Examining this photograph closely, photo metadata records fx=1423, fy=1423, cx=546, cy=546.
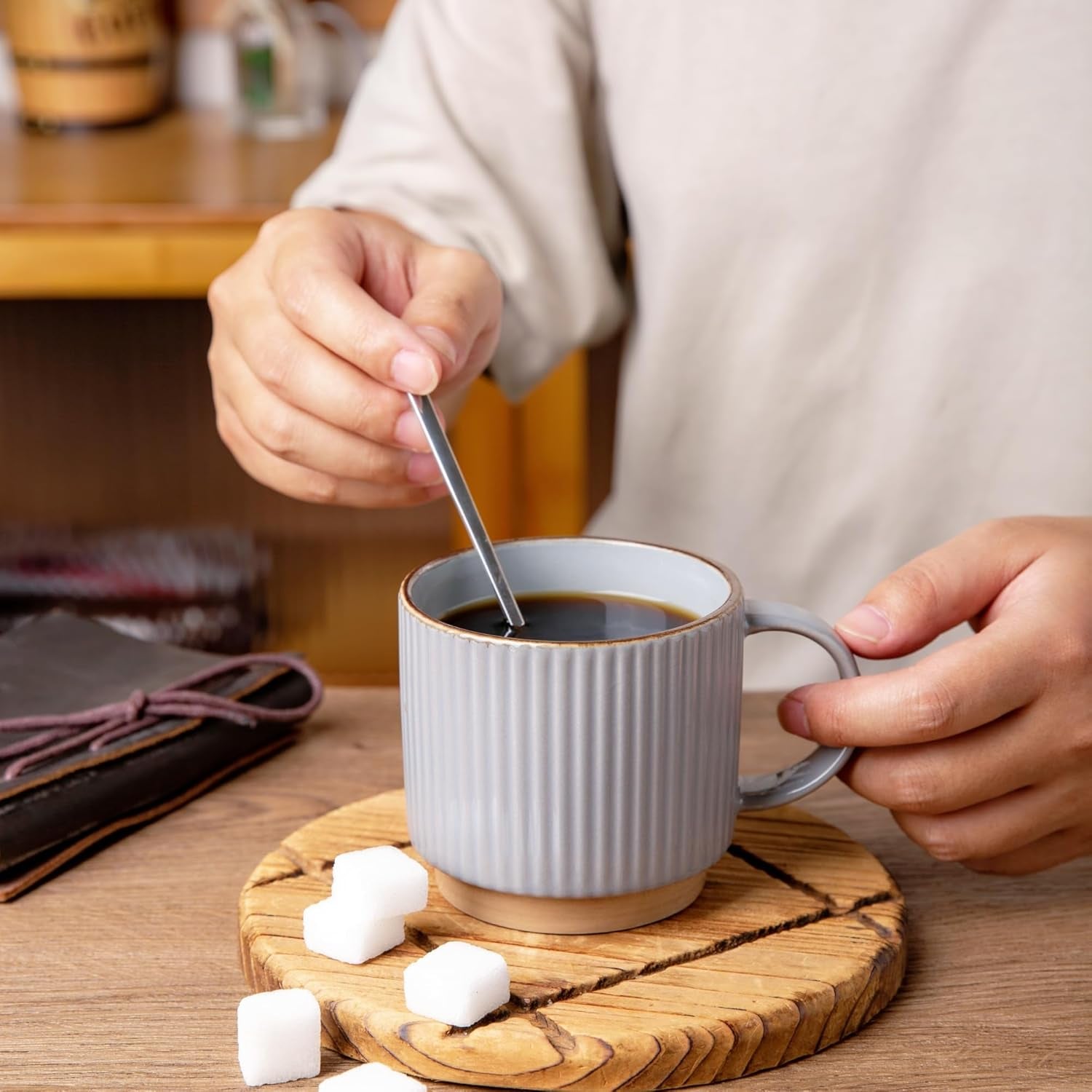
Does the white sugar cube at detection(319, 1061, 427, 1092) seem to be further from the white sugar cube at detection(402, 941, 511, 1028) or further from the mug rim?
the mug rim

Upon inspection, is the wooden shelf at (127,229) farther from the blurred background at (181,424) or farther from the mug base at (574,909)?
the mug base at (574,909)

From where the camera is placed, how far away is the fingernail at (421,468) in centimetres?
82

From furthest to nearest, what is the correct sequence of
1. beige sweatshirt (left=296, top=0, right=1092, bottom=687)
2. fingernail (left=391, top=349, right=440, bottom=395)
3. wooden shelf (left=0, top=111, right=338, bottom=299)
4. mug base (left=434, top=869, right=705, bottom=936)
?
1. wooden shelf (left=0, top=111, right=338, bottom=299)
2. beige sweatshirt (left=296, top=0, right=1092, bottom=687)
3. fingernail (left=391, top=349, right=440, bottom=395)
4. mug base (left=434, top=869, right=705, bottom=936)

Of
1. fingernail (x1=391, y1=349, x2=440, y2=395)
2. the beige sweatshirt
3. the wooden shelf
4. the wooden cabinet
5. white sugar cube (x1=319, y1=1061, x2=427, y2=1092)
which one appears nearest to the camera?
white sugar cube (x1=319, y1=1061, x2=427, y2=1092)

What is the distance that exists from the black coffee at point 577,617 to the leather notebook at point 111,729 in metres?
0.21

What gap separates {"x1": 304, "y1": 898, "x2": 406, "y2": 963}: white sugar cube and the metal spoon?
0.47 ft

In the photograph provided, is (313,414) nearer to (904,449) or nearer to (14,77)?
(904,449)

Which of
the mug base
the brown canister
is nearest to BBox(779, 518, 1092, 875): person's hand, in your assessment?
the mug base

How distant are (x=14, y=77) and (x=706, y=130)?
128cm

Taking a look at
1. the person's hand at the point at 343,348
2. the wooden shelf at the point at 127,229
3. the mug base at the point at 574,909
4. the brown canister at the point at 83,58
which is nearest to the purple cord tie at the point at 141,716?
the person's hand at the point at 343,348

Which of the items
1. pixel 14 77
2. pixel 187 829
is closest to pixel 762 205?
pixel 187 829

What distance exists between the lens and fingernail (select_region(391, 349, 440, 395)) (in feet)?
2.36

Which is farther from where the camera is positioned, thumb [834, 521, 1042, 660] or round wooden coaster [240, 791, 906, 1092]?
thumb [834, 521, 1042, 660]

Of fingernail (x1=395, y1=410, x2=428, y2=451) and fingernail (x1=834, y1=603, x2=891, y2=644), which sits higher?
fingernail (x1=395, y1=410, x2=428, y2=451)
